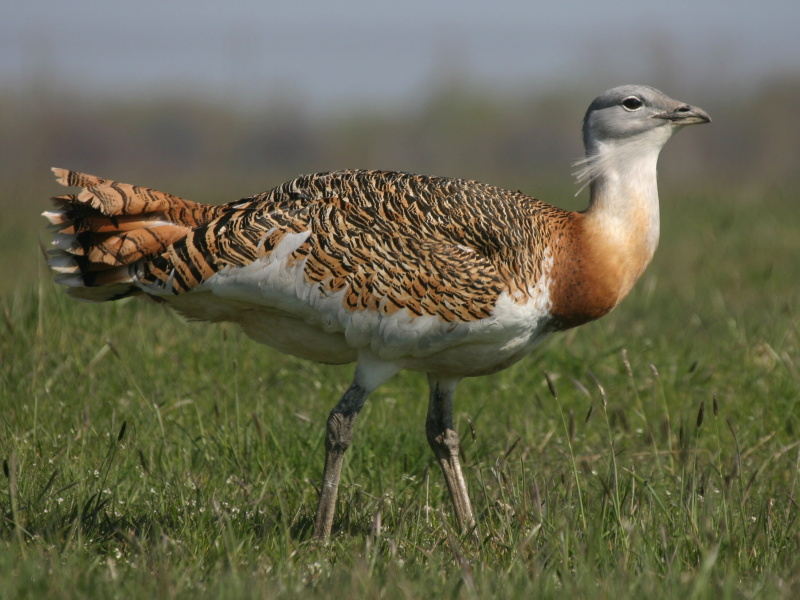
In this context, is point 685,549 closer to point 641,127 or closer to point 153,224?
point 641,127

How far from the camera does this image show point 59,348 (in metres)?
4.43

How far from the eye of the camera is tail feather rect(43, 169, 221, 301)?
3.36 m

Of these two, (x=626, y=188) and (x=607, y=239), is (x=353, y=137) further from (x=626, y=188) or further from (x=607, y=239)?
(x=607, y=239)

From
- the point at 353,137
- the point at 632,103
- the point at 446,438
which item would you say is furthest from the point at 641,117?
the point at 353,137

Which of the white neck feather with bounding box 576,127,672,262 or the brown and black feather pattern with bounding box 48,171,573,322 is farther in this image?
the white neck feather with bounding box 576,127,672,262

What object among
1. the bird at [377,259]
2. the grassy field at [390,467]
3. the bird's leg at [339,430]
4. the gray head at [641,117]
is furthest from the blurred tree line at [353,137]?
the bird's leg at [339,430]

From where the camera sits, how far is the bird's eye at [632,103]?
360 centimetres

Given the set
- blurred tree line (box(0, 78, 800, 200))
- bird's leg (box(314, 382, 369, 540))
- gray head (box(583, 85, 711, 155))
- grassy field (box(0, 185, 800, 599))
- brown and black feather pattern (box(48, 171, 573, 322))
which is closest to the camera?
grassy field (box(0, 185, 800, 599))

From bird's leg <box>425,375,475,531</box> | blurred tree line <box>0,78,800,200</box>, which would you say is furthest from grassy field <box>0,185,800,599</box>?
blurred tree line <box>0,78,800,200</box>

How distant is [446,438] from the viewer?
374 centimetres

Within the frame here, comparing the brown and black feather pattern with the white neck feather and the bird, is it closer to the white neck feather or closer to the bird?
the bird

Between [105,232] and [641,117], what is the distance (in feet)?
6.04

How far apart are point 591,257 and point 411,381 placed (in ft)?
4.98

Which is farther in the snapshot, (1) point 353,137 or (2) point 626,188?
(1) point 353,137
